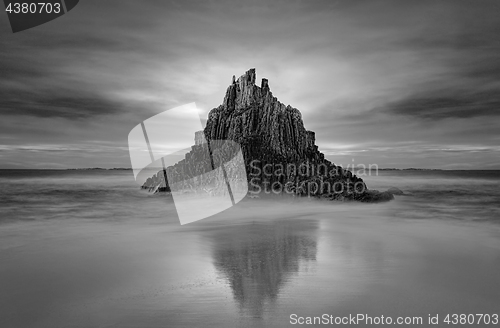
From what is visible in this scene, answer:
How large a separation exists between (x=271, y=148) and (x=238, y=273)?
51.8 ft

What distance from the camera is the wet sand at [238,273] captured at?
4.91 m

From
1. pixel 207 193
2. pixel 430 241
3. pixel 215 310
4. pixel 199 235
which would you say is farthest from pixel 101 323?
pixel 207 193

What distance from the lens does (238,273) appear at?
651 cm

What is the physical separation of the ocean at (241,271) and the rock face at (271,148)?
268 inches

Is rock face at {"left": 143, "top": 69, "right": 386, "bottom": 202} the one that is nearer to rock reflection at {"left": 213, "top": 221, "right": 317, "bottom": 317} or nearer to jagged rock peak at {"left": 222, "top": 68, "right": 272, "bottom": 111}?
jagged rock peak at {"left": 222, "top": 68, "right": 272, "bottom": 111}

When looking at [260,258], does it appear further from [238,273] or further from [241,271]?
[238,273]

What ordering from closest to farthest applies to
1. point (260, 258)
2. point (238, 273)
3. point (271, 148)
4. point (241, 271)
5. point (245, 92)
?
point (238, 273) < point (241, 271) < point (260, 258) < point (271, 148) < point (245, 92)

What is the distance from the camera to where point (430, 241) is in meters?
9.84

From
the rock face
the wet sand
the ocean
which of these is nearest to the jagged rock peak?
the rock face

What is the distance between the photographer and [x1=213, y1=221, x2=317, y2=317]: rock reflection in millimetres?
5394

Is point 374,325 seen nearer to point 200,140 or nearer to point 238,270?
point 238,270

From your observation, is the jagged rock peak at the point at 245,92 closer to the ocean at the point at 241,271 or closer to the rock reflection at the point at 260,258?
the ocean at the point at 241,271

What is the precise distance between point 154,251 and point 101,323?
394cm

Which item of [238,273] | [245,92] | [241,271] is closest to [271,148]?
[245,92]
